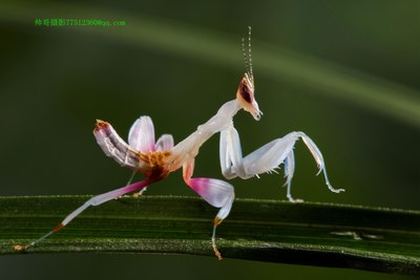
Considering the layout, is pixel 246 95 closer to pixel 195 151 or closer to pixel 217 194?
pixel 195 151

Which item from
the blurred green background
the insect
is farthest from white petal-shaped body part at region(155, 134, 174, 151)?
the blurred green background

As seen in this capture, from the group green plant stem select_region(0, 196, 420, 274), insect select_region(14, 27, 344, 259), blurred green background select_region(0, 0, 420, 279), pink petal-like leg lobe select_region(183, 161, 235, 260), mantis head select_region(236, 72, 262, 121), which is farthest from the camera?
blurred green background select_region(0, 0, 420, 279)

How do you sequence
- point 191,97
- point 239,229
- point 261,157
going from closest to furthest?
point 239,229 → point 261,157 → point 191,97

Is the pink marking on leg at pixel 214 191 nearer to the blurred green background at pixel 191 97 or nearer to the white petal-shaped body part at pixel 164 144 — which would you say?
the white petal-shaped body part at pixel 164 144

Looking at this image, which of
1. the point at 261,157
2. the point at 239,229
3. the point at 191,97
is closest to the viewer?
the point at 239,229

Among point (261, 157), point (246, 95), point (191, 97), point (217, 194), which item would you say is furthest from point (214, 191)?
point (191, 97)

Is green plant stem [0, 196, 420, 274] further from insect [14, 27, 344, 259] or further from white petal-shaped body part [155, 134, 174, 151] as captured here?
white petal-shaped body part [155, 134, 174, 151]

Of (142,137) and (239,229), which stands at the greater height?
(142,137)

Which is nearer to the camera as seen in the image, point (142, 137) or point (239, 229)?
point (239, 229)
